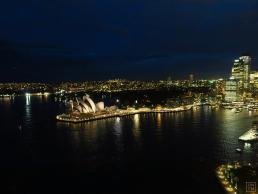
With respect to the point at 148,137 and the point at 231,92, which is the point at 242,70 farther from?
the point at 148,137

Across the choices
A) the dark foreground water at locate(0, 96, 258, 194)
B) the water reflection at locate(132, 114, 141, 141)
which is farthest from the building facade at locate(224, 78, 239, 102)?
the water reflection at locate(132, 114, 141, 141)

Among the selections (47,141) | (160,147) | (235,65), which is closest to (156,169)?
(160,147)

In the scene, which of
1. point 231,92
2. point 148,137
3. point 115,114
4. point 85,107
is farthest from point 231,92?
point 148,137

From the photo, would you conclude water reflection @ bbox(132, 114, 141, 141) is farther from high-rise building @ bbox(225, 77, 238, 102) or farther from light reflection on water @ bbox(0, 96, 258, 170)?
high-rise building @ bbox(225, 77, 238, 102)

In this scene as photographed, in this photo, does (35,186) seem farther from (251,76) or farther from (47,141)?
(251,76)

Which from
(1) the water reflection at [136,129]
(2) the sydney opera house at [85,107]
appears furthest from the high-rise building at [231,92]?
(1) the water reflection at [136,129]
